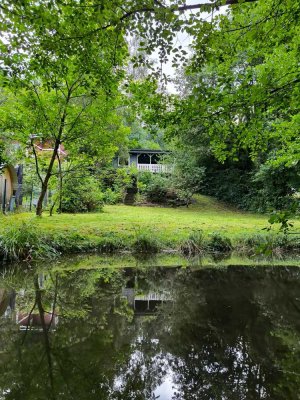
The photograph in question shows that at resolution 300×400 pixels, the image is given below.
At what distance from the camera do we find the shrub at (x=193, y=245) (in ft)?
31.3

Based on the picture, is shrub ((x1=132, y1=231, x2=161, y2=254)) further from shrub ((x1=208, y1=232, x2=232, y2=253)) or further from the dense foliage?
the dense foliage

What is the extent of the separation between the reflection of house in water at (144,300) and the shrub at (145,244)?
11.2ft

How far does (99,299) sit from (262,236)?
654cm

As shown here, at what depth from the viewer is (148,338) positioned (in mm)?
3883

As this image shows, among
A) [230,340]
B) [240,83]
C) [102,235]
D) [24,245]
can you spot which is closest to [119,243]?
[102,235]

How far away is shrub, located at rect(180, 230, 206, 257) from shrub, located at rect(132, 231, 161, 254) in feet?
2.62

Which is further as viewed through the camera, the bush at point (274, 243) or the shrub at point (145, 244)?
the bush at point (274, 243)

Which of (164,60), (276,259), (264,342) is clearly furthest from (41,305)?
(276,259)

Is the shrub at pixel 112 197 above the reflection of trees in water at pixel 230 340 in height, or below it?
above

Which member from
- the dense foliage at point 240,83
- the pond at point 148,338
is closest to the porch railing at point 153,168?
the dense foliage at point 240,83

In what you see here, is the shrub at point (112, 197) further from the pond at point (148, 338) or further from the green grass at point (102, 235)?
the pond at point (148, 338)

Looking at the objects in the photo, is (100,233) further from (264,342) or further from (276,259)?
(264,342)

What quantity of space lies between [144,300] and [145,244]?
4.06 meters

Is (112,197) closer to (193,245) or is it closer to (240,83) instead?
(193,245)
